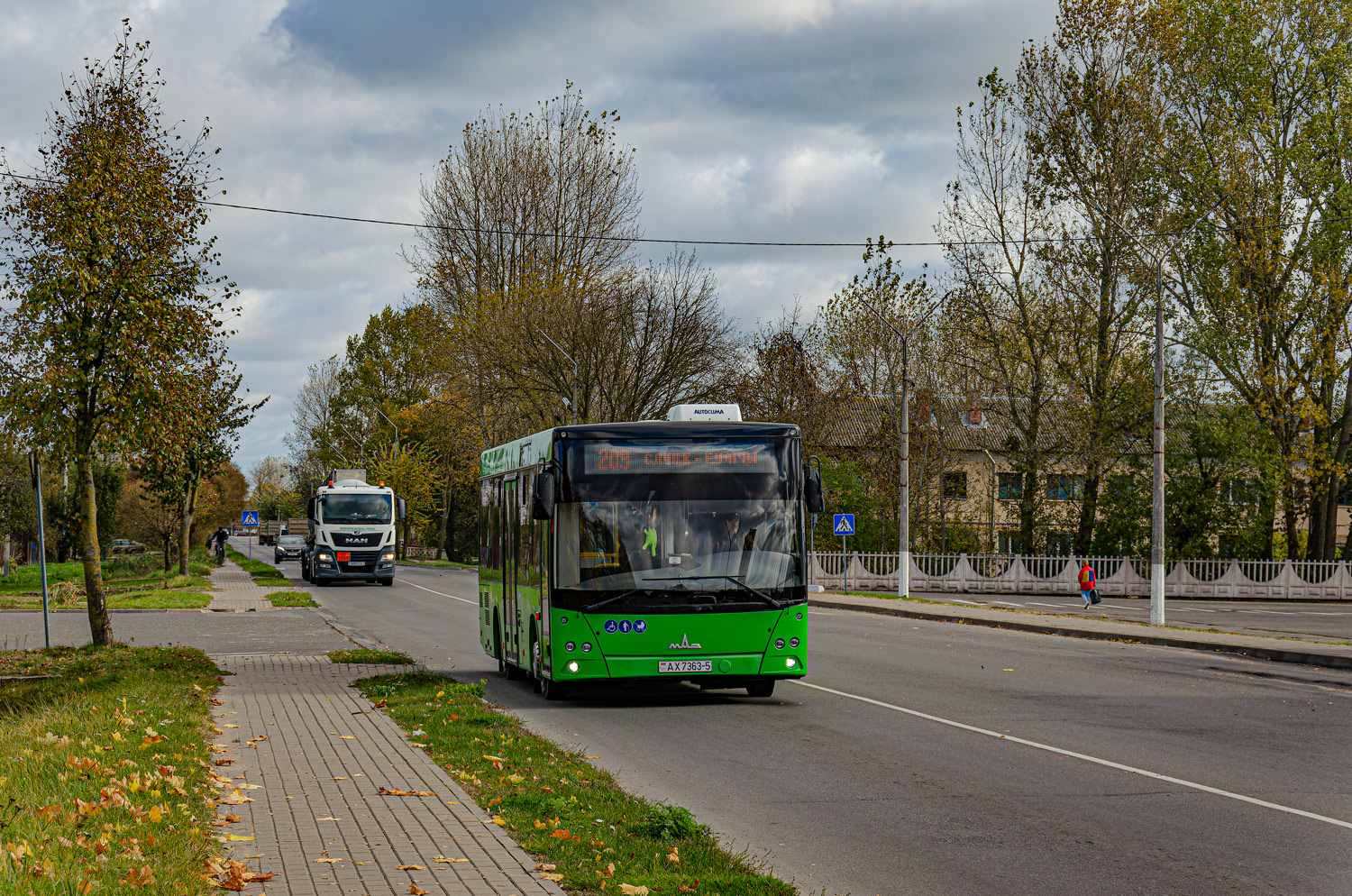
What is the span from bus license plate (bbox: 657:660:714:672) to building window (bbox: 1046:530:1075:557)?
39.6 m

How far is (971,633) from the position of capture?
25453 mm

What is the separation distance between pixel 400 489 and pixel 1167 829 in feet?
222

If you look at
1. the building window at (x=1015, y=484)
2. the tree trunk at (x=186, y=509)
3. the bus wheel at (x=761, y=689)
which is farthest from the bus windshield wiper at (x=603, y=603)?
the building window at (x=1015, y=484)

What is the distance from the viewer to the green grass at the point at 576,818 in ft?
20.0

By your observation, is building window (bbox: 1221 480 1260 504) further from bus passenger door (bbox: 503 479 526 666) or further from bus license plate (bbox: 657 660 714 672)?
bus license plate (bbox: 657 660 714 672)

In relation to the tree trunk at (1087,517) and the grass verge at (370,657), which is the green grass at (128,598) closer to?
the grass verge at (370,657)

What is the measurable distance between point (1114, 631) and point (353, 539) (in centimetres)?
2660

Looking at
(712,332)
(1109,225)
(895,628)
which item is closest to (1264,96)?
A: (1109,225)

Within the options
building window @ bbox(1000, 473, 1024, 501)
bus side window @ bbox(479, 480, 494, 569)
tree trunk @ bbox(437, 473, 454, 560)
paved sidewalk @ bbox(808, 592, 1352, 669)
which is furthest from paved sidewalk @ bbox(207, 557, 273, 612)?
building window @ bbox(1000, 473, 1024, 501)

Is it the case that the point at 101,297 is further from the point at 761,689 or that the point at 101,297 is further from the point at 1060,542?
the point at 1060,542

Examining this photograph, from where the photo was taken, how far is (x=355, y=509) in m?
43.8

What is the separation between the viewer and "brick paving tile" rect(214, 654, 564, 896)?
591 cm

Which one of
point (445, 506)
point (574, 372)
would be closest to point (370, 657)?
point (574, 372)

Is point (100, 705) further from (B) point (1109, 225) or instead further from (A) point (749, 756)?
(B) point (1109, 225)
